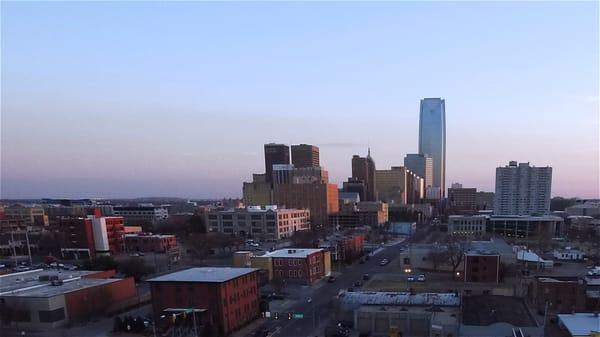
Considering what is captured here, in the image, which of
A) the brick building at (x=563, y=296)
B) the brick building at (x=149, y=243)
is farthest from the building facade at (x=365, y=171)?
the brick building at (x=563, y=296)

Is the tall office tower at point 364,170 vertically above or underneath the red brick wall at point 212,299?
above

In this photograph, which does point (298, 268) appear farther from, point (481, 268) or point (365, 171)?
point (365, 171)

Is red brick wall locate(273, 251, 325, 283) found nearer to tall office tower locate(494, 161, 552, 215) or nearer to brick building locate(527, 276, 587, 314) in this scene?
brick building locate(527, 276, 587, 314)

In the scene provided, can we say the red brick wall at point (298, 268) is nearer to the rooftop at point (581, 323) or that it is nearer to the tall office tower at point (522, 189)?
the rooftop at point (581, 323)

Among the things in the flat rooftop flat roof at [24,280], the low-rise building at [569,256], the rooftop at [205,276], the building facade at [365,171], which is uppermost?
the building facade at [365,171]

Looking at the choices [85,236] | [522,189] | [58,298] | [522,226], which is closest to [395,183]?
[522,189]
